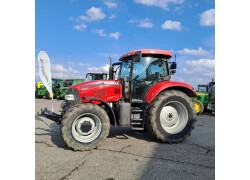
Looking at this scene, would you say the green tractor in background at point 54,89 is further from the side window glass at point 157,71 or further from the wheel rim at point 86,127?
the wheel rim at point 86,127

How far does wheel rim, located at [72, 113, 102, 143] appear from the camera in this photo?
131 inches

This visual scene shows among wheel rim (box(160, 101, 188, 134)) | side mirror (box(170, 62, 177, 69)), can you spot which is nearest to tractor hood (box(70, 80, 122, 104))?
wheel rim (box(160, 101, 188, 134))

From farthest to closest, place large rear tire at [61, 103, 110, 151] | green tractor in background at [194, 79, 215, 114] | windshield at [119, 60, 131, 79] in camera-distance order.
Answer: green tractor in background at [194, 79, 215, 114], windshield at [119, 60, 131, 79], large rear tire at [61, 103, 110, 151]

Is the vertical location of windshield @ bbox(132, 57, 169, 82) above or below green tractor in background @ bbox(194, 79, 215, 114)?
above

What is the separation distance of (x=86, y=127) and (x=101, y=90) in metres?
0.98

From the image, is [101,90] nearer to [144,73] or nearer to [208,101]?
[144,73]

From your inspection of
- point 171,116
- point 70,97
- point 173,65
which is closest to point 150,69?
point 173,65

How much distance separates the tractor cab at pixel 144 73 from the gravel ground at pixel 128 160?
46.4 inches

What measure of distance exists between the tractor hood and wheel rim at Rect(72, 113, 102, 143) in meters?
0.60

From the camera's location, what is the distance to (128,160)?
2918 millimetres

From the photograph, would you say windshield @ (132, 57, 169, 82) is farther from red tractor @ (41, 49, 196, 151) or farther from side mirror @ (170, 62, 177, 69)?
side mirror @ (170, 62, 177, 69)

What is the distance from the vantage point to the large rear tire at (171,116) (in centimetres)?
375

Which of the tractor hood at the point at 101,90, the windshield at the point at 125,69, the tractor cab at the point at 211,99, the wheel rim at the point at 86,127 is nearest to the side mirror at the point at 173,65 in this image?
the windshield at the point at 125,69

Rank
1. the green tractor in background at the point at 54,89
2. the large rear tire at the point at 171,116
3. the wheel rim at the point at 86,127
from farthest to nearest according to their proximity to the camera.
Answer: the green tractor in background at the point at 54,89 < the large rear tire at the point at 171,116 < the wheel rim at the point at 86,127
